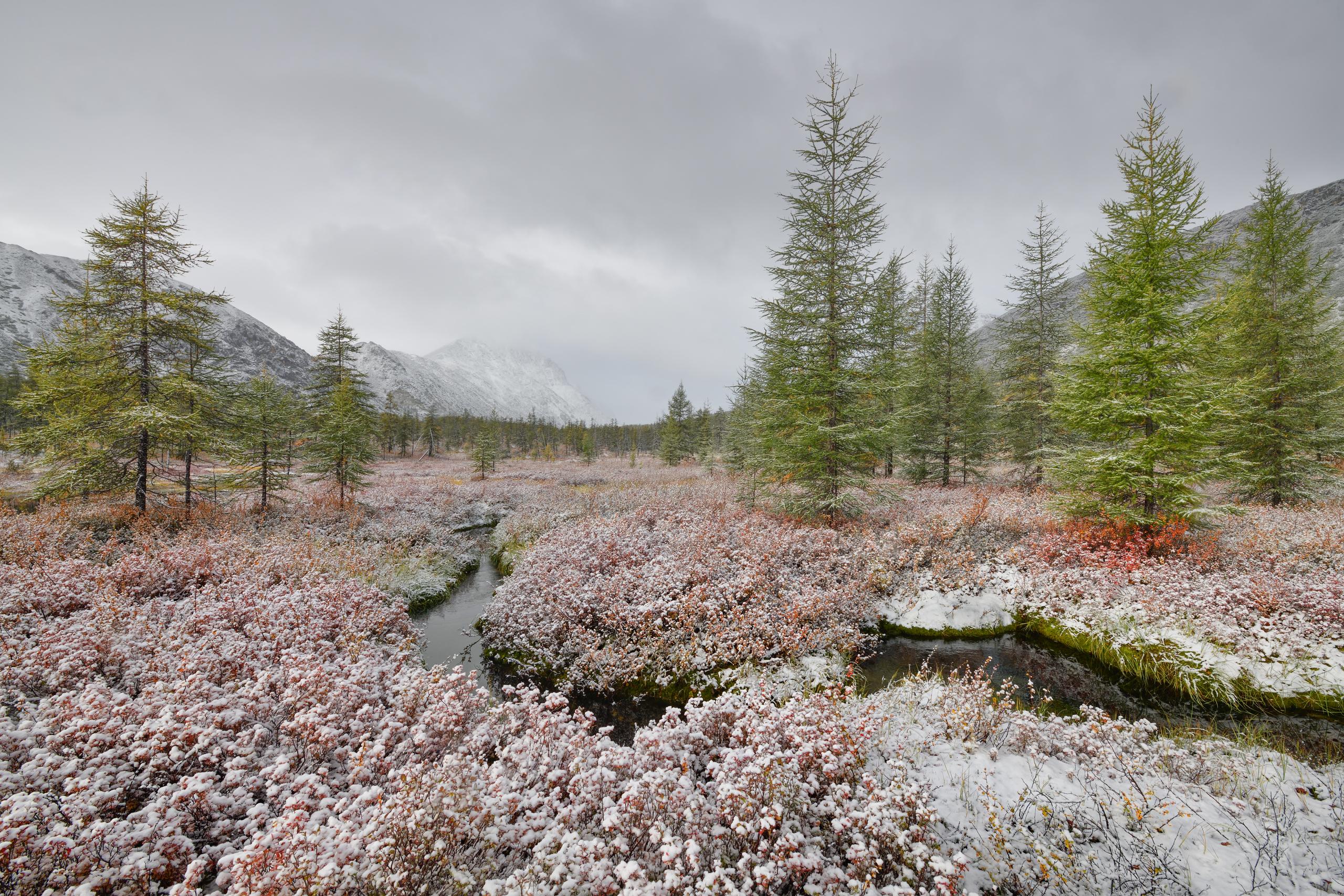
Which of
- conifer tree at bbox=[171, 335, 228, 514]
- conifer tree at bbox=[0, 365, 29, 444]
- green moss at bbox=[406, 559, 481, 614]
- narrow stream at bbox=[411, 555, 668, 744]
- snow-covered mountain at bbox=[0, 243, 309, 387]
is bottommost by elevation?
narrow stream at bbox=[411, 555, 668, 744]

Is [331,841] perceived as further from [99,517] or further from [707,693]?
[99,517]

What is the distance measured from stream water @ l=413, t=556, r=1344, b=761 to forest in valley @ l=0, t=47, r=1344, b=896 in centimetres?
8

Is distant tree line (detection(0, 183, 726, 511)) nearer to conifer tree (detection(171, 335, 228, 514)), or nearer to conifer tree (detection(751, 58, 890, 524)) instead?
conifer tree (detection(171, 335, 228, 514))

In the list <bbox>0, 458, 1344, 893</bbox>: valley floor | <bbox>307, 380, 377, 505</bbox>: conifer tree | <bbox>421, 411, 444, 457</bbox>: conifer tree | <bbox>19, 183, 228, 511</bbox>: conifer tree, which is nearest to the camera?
<bbox>0, 458, 1344, 893</bbox>: valley floor

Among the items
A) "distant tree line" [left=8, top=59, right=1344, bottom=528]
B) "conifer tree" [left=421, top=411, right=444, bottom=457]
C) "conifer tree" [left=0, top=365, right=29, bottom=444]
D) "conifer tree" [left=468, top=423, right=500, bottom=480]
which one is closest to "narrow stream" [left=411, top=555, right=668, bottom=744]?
"distant tree line" [left=8, top=59, right=1344, bottom=528]

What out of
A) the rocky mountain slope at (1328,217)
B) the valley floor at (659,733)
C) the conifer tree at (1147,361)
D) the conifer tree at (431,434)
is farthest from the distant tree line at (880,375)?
the rocky mountain slope at (1328,217)

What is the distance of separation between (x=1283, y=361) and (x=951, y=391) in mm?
9434

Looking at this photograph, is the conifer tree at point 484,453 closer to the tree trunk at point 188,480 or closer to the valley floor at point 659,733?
the tree trunk at point 188,480

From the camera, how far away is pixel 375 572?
1167cm

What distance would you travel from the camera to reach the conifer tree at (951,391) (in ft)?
68.0

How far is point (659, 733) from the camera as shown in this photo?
4348mm

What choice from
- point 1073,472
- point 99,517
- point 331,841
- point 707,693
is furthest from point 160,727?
point 1073,472

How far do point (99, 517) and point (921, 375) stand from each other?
28.1 m

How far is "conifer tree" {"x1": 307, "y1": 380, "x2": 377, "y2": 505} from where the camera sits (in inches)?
703
